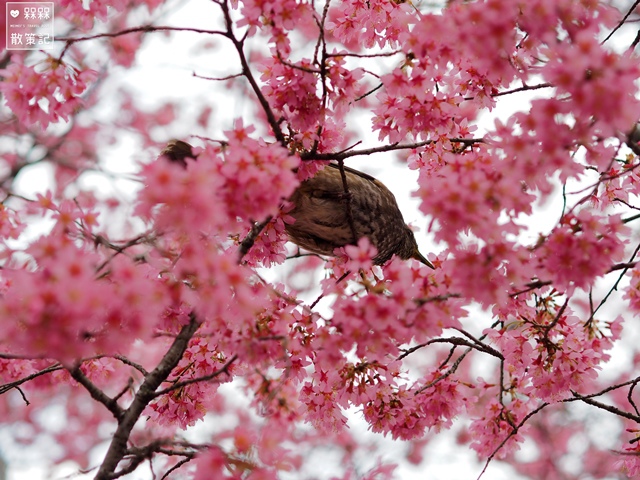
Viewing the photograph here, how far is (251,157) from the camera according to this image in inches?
74.5

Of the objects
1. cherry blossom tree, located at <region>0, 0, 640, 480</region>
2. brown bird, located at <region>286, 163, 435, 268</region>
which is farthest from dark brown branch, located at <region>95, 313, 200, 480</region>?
brown bird, located at <region>286, 163, 435, 268</region>

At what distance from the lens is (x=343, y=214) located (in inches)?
134

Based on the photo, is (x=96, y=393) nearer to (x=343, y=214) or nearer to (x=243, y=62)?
(x=243, y=62)

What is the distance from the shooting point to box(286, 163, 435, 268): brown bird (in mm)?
3365

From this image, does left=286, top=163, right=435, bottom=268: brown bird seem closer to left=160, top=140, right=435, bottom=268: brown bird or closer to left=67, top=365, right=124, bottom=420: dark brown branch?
left=160, top=140, right=435, bottom=268: brown bird

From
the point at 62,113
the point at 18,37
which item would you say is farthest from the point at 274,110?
the point at 18,37

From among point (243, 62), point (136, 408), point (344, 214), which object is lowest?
point (136, 408)

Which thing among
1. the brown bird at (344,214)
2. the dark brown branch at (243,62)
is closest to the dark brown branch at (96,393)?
the dark brown branch at (243,62)

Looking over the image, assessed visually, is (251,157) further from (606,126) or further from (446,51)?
(606,126)

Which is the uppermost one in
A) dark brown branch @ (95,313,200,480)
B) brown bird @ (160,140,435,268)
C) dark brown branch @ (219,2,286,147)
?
brown bird @ (160,140,435,268)

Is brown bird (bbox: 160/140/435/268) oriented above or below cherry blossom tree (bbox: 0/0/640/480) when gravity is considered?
above

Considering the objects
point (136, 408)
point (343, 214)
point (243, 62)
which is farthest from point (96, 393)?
point (343, 214)

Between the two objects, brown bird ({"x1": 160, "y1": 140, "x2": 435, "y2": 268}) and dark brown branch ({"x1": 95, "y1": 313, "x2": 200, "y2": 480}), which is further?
brown bird ({"x1": 160, "y1": 140, "x2": 435, "y2": 268})

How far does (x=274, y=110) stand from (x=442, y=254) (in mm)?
951
